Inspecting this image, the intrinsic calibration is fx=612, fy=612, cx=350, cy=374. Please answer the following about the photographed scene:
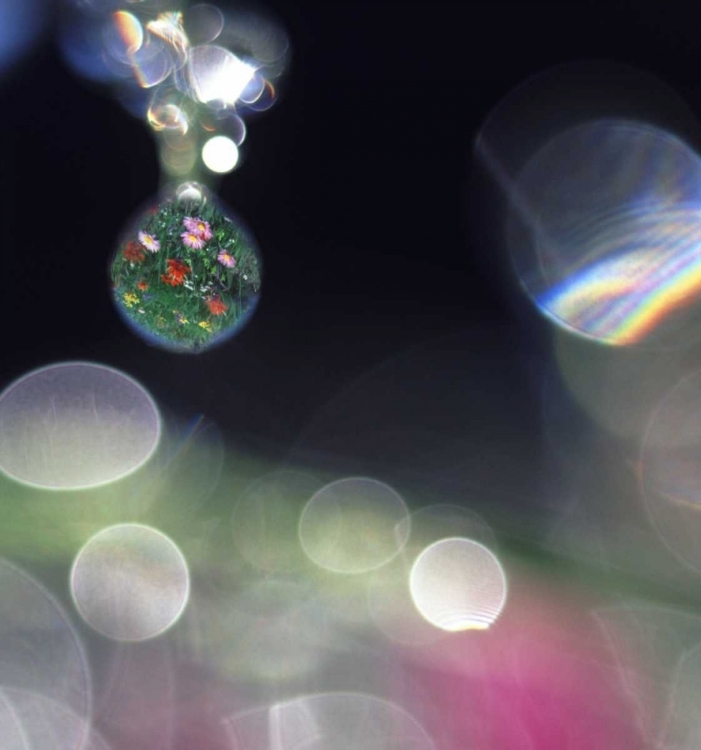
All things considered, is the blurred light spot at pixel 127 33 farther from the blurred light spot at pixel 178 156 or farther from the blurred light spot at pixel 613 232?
the blurred light spot at pixel 613 232

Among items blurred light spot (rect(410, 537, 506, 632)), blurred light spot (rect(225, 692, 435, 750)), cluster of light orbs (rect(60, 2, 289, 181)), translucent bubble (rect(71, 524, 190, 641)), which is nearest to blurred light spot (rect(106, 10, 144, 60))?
cluster of light orbs (rect(60, 2, 289, 181))

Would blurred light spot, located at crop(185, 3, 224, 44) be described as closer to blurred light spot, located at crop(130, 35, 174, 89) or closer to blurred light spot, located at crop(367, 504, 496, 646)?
blurred light spot, located at crop(130, 35, 174, 89)

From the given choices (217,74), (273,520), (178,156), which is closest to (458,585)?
(273,520)

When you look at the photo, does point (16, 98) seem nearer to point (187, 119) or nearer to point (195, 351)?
point (187, 119)

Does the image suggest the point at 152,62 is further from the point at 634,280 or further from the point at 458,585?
the point at 458,585

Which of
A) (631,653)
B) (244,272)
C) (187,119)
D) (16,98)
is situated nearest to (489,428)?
(631,653)

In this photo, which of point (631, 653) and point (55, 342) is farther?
point (55, 342)
